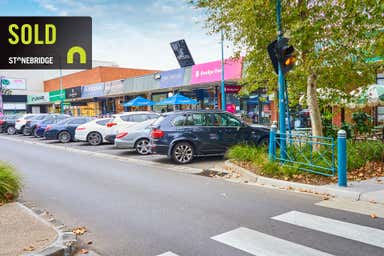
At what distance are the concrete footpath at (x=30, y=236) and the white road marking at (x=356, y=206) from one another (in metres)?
4.42

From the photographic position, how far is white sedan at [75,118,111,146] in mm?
18125

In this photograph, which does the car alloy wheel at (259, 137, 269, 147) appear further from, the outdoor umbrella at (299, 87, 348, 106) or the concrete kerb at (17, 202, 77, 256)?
the concrete kerb at (17, 202, 77, 256)

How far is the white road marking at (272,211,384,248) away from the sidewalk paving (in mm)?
3419

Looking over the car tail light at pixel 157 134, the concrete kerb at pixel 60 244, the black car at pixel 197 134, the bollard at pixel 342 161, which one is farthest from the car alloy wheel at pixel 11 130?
the bollard at pixel 342 161

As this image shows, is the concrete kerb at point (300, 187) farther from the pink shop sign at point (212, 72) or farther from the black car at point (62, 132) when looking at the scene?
the black car at point (62, 132)

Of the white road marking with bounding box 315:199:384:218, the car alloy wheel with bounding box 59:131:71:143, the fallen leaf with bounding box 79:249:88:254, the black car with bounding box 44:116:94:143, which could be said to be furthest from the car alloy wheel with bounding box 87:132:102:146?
the fallen leaf with bounding box 79:249:88:254

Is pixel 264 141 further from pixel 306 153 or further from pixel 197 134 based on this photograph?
pixel 306 153

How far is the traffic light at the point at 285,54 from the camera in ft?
27.6

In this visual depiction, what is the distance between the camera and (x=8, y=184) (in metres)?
6.57

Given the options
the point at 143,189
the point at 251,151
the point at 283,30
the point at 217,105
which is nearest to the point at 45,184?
the point at 143,189

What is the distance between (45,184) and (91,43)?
7205 mm

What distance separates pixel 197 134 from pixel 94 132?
8733 mm

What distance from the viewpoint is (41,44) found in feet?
41.7

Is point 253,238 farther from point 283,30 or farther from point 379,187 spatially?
point 283,30
